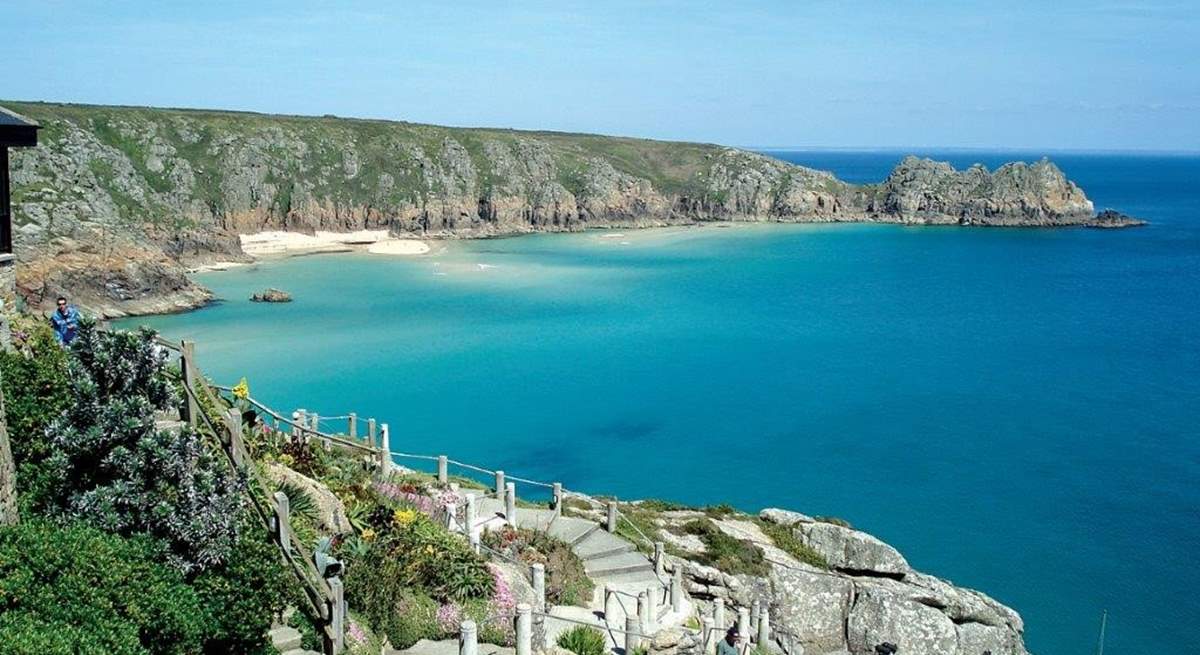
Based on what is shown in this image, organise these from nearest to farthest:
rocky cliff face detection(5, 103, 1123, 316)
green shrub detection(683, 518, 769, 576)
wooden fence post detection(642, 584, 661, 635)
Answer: wooden fence post detection(642, 584, 661, 635), green shrub detection(683, 518, 769, 576), rocky cliff face detection(5, 103, 1123, 316)

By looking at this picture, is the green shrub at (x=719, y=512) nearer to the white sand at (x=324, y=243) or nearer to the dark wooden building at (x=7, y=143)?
the dark wooden building at (x=7, y=143)

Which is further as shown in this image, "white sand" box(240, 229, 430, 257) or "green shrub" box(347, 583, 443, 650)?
"white sand" box(240, 229, 430, 257)

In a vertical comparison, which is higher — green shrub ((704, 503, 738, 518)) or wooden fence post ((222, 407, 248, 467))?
wooden fence post ((222, 407, 248, 467))

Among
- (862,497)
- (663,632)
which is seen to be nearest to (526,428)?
(862,497)

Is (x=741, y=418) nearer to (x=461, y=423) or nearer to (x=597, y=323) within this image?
(x=461, y=423)

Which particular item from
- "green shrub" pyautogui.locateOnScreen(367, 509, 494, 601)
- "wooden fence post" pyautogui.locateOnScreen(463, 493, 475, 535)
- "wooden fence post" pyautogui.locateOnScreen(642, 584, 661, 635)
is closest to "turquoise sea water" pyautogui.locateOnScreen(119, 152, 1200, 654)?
"wooden fence post" pyautogui.locateOnScreen(642, 584, 661, 635)

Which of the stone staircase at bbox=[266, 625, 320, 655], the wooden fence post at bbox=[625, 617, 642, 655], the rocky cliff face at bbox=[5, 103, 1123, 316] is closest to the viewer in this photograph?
the stone staircase at bbox=[266, 625, 320, 655]

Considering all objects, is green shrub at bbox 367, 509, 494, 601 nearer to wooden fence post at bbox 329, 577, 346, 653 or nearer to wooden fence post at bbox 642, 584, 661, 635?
wooden fence post at bbox 329, 577, 346, 653
